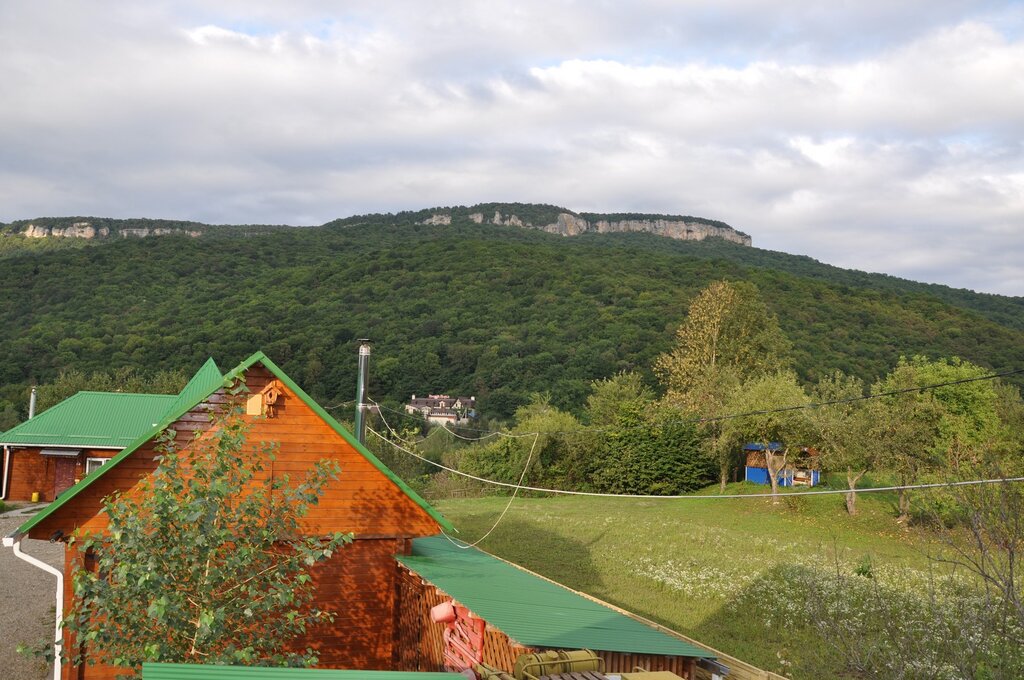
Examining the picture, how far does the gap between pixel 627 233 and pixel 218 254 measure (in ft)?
262

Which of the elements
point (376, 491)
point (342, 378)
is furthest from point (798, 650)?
point (342, 378)

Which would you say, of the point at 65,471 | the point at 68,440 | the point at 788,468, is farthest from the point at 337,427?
the point at 788,468

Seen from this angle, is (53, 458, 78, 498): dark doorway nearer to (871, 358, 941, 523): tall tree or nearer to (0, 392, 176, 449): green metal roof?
(0, 392, 176, 449): green metal roof

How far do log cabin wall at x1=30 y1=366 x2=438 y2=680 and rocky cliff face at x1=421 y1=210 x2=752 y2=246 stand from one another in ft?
437

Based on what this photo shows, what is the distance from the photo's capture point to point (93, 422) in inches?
1426

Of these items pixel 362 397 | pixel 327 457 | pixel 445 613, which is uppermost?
pixel 362 397

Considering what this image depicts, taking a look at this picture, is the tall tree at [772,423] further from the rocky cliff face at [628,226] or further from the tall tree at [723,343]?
the rocky cliff face at [628,226]

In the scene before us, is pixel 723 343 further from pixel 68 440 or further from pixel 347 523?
pixel 347 523

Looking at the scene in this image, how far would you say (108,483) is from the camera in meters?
13.2

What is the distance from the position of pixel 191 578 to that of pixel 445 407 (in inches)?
2315

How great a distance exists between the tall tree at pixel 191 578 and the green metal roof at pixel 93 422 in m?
27.7

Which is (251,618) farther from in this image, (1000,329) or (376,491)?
(1000,329)

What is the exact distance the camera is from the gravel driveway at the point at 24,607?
15.5 meters

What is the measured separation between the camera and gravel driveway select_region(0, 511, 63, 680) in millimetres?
15531
